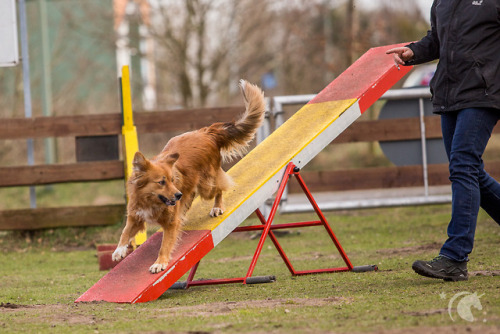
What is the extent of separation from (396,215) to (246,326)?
6465 millimetres

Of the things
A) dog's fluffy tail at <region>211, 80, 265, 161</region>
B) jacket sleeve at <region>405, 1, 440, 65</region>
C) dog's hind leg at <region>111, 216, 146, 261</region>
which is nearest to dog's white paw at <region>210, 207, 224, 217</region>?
dog's hind leg at <region>111, 216, 146, 261</region>

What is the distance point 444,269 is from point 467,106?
1.05 metres

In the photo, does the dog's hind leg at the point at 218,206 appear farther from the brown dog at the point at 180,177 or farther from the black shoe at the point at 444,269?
the black shoe at the point at 444,269

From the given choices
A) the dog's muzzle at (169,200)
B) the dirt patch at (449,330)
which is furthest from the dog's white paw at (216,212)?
the dirt patch at (449,330)

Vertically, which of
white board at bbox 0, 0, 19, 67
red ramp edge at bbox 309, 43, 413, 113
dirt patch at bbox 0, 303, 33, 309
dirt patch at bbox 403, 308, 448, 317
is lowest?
dirt patch at bbox 0, 303, 33, 309

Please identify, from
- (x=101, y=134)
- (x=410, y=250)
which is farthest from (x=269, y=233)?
(x=101, y=134)

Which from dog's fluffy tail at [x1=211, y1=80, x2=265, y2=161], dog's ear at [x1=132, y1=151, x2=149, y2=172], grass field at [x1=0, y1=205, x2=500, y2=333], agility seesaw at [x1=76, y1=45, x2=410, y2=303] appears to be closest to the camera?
grass field at [x1=0, y1=205, x2=500, y2=333]

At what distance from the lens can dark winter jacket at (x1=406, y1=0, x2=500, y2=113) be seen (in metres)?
4.21

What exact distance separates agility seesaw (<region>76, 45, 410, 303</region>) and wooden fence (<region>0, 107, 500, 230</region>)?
2.62m

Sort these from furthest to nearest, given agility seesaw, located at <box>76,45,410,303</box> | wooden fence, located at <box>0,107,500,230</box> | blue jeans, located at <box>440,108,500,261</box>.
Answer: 1. wooden fence, located at <box>0,107,500,230</box>
2. agility seesaw, located at <box>76,45,410,303</box>
3. blue jeans, located at <box>440,108,500,261</box>

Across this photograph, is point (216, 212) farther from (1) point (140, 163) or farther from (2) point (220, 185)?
(1) point (140, 163)

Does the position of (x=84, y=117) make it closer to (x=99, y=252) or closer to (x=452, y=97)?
(x=99, y=252)

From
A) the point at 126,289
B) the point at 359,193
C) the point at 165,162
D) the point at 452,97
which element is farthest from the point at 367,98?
the point at 359,193

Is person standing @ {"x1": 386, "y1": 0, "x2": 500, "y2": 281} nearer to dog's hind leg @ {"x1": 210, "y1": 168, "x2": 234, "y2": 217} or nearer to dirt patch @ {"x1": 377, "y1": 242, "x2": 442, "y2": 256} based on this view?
dog's hind leg @ {"x1": 210, "y1": 168, "x2": 234, "y2": 217}
